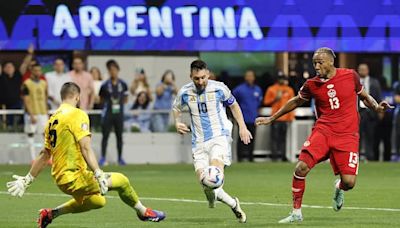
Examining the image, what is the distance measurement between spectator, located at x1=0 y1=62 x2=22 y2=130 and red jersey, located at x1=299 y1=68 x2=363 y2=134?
51.9 feet

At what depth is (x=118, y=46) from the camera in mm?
29000

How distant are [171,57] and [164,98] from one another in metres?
1.07

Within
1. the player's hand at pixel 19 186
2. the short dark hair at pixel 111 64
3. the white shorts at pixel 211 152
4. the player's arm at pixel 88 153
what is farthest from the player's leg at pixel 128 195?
the short dark hair at pixel 111 64

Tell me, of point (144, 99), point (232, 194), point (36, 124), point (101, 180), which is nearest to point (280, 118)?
point (144, 99)

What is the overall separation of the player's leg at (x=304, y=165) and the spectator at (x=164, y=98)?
50.9 ft

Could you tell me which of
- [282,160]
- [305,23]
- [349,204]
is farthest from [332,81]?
[282,160]

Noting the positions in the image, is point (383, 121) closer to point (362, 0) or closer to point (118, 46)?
point (362, 0)

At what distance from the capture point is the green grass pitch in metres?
14.8

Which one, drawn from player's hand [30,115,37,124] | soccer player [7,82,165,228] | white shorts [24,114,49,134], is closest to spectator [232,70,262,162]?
white shorts [24,114,49,134]

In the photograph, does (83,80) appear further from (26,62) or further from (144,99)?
(144,99)

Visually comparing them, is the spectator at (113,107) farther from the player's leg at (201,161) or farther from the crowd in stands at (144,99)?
the player's leg at (201,161)

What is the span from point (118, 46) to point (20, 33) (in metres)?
2.30

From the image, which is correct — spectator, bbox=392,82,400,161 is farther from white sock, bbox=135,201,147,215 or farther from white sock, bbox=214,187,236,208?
white sock, bbox=135,201,147,215

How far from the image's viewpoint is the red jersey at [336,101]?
48.9 feet
